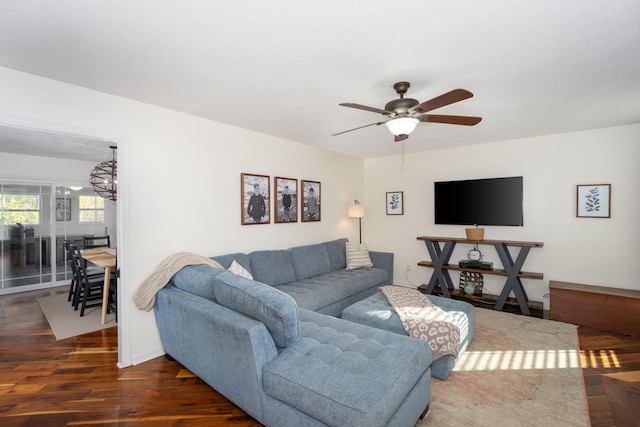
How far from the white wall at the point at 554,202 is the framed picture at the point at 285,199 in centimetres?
211

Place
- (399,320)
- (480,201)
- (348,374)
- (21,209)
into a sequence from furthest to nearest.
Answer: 1. (21,209)
2. (480,201)
3. (399,320)
4. (348,374)

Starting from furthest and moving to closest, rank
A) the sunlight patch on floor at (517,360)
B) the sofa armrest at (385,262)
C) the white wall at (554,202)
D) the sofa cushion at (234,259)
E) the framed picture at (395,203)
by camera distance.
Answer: the framed picture at (395,203) → the sofa armrest at (385,262) → the white wall at (554,202) → the sofa cushion at (234,259) → the sunlight patch on floor at (517,360)

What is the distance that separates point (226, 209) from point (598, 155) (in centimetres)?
466

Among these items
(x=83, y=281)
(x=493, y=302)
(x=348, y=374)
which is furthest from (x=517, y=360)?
(x=83, y=281)

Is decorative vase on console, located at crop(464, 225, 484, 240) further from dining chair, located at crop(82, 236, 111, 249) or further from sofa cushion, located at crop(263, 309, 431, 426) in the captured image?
dining chair, located at crop(82, 236, 111, 249)

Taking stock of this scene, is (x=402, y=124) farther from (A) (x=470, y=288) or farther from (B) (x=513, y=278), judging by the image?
(A) (x=470, y=288)

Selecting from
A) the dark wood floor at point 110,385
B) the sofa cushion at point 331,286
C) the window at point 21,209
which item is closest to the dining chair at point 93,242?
the window at point 21,209

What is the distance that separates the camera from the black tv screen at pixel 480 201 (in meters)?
4.36

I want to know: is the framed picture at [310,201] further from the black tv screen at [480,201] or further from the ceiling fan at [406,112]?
the ceiling fan at [406,112]

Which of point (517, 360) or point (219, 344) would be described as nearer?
point (219, 344)

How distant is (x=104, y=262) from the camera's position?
156 inches

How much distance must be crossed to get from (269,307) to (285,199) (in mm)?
2686

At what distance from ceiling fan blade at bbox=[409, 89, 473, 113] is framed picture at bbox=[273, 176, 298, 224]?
244 cm

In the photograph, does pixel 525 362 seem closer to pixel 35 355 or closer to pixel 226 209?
pixel 226 209
